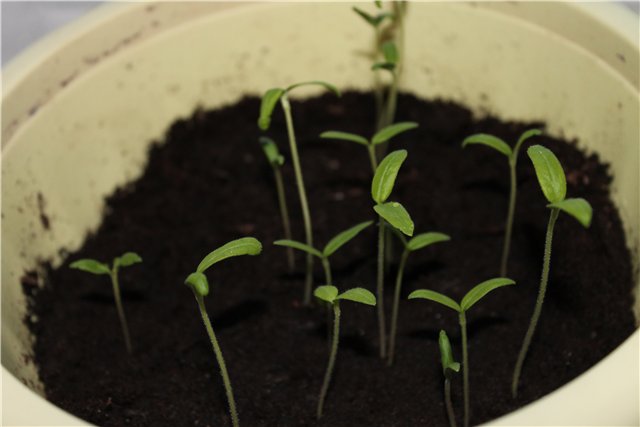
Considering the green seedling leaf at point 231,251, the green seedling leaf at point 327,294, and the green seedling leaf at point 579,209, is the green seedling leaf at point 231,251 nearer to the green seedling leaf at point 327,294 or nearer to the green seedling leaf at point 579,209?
the green seedling leaf at point 327,294

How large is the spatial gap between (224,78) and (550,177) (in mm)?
758

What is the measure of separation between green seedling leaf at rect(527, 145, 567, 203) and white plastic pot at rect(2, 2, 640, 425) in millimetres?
340

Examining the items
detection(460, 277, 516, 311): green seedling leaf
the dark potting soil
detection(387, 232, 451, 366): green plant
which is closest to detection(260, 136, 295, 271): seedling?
the dark potting soil

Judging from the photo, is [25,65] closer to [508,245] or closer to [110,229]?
[110,229]

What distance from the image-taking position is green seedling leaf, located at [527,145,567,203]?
82 centimetres

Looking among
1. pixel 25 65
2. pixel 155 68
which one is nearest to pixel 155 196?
pixel 155 68

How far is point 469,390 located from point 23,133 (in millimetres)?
671

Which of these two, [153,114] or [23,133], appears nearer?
[23,133]

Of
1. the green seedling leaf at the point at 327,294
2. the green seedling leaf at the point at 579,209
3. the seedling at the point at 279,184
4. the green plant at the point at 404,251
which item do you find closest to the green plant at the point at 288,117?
the seedling at the point at 279,184

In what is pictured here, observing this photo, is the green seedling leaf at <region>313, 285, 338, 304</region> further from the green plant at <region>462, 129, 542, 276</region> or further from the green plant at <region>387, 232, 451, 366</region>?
the green plant at <region>462, 129, 542, 276</region>

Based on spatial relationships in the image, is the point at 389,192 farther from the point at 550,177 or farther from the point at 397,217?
the point at 550,177

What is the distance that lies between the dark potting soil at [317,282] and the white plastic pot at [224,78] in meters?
0.03

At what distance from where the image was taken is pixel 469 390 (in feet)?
3.47

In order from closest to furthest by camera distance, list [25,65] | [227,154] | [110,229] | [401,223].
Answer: [401,223] → [25,65] → [110,229] → [227,154]
